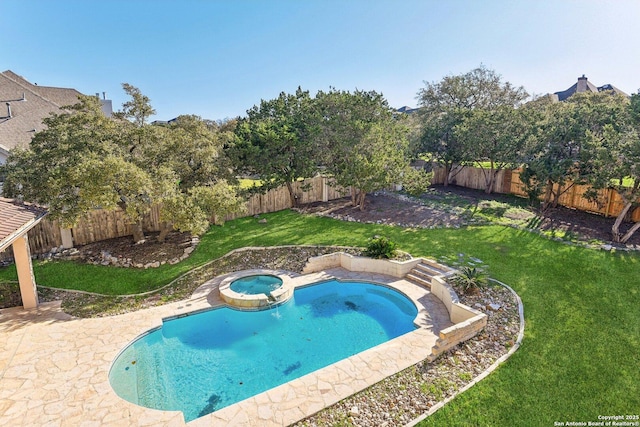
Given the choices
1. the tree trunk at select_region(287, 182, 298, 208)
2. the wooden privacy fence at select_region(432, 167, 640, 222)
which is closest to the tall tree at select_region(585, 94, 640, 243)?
the wooden privacy fence at select_region(432, 167, 640, 222)

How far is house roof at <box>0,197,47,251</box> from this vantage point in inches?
346

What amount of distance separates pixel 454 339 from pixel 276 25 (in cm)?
1800

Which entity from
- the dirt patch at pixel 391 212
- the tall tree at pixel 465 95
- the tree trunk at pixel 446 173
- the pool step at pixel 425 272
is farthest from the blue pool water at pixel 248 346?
the tall tree at pixel 465 95

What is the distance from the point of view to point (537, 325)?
9.35m

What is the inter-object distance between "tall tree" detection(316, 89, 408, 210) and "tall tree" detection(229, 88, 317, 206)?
1005 mm

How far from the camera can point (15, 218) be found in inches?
392

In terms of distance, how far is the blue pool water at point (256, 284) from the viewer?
41.7 ft

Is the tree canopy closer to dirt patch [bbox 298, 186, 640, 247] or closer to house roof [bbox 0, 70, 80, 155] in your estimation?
house roof [bbox 0, 70, 80, 155]

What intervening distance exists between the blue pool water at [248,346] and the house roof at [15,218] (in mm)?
4292

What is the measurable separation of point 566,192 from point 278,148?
18394 millimetres

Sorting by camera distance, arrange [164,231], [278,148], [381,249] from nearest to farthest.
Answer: [381,249], [164,231], [278,148]

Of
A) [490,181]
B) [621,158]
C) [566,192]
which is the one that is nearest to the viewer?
[621,158]

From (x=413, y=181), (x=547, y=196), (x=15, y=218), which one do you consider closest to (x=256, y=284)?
(x=15, y=218)

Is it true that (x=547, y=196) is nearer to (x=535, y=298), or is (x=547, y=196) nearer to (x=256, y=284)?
(x=535, y=298)
